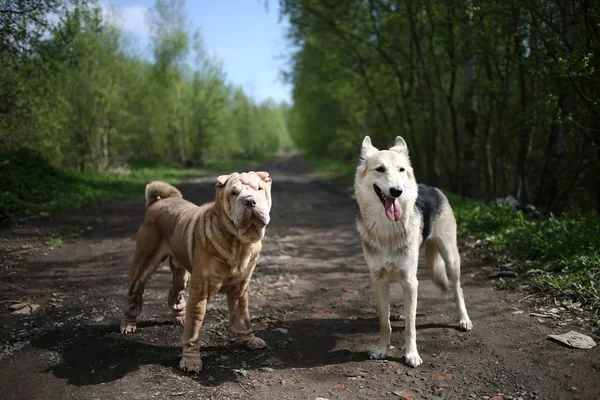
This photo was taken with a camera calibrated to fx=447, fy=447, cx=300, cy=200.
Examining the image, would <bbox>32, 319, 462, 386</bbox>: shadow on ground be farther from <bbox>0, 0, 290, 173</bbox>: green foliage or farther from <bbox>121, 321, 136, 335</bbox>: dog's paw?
<bbox>0, 0, 290, 173</bbox>: green foliage

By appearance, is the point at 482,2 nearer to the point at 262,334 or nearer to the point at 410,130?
the point at 262,334

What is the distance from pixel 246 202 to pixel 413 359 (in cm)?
215

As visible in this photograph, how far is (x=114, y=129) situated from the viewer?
21.1 m

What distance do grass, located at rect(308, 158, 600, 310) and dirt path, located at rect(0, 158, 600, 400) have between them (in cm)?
48

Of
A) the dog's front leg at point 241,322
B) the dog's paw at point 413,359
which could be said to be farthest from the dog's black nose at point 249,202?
the dog's paw at point 413,359

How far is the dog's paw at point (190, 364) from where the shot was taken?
386 cm

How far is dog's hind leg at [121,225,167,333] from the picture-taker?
15.3ft

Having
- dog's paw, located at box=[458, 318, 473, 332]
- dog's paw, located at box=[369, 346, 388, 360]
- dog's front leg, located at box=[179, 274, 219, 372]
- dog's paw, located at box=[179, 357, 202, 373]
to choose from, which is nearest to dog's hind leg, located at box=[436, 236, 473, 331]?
dog's paw, located at box=[458, 318, 473, 332]

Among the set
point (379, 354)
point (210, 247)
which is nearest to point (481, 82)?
point (379, 354)

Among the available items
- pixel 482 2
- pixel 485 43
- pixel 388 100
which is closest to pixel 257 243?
pixel 482 2

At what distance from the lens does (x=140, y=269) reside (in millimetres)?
4691

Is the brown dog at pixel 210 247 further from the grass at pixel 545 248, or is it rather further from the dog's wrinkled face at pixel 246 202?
the grass at pixel 545 248

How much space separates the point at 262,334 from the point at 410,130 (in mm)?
13379

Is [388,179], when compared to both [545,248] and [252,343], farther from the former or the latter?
[545,248]
